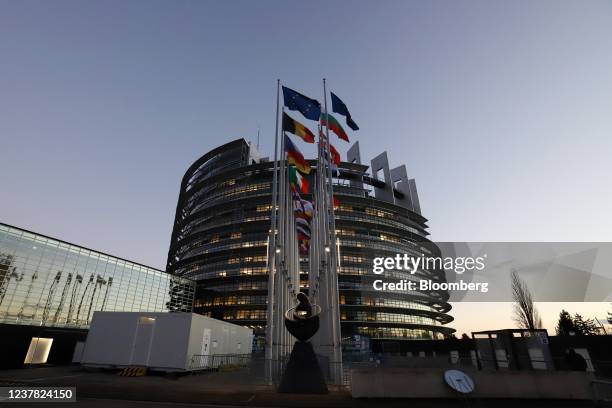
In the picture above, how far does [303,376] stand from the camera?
→ 1369cm

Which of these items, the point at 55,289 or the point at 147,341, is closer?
the point at 147,341

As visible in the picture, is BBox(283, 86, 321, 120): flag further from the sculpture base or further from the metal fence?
the metal fence

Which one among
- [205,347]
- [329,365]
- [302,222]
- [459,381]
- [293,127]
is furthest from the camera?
[302,222]

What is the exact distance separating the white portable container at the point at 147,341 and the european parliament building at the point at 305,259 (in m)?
44.1

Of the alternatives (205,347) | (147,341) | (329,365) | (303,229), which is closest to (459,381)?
(329,365)

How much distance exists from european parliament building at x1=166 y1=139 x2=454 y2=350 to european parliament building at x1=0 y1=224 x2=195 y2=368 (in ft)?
78.1

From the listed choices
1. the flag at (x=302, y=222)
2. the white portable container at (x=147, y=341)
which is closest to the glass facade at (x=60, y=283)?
the white portable container at (x=147, y=341)

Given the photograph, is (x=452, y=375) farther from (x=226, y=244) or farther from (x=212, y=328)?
(x=226, y=244)

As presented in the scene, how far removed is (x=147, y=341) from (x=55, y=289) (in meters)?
25.5

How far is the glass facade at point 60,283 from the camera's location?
3409 cm

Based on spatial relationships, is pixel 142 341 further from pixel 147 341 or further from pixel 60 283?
pixel 60 283

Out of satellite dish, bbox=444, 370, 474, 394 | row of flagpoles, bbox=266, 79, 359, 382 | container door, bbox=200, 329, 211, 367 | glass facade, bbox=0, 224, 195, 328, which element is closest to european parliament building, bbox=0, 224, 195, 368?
glass facade, bbox=0, 224, 195, 328

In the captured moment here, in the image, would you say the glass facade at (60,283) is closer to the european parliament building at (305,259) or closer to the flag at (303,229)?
the european parliament building at (305,259)

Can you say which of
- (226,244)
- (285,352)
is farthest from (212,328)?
(226,244)
